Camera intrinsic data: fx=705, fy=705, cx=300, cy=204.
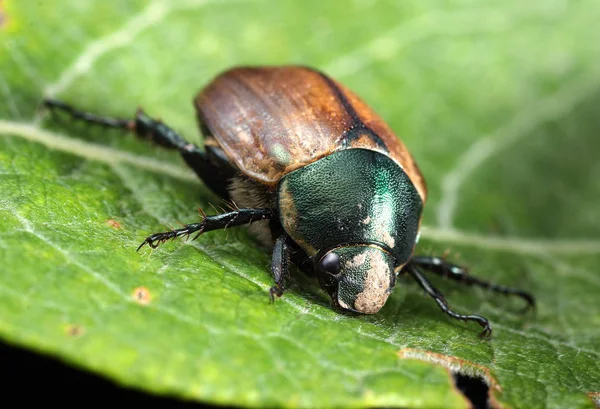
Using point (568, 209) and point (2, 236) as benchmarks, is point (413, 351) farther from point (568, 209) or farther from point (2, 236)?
point (568, 209)

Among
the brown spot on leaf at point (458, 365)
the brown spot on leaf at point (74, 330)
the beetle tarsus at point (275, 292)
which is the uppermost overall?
the brown spot on leaf at point (74, 330)

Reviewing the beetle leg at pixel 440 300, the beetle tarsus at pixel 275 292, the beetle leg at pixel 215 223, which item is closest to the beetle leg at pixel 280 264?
the beetle tarsus at pixel 275 292

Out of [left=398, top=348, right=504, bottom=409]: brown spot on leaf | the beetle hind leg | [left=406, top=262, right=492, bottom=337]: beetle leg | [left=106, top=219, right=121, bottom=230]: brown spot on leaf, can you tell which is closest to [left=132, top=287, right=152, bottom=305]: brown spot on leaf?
[left=106, top=219, right=121, bottom=230]: brown spot on leaf

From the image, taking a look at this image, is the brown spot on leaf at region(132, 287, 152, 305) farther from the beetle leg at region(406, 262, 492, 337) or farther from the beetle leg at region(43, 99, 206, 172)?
the beetle leg at region(406, 262, 492, 337)

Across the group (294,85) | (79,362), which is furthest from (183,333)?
(294,85)

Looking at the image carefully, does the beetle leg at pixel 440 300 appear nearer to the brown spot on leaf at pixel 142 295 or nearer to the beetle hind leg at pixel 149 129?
the beetle hind leg at pixel 149 129
